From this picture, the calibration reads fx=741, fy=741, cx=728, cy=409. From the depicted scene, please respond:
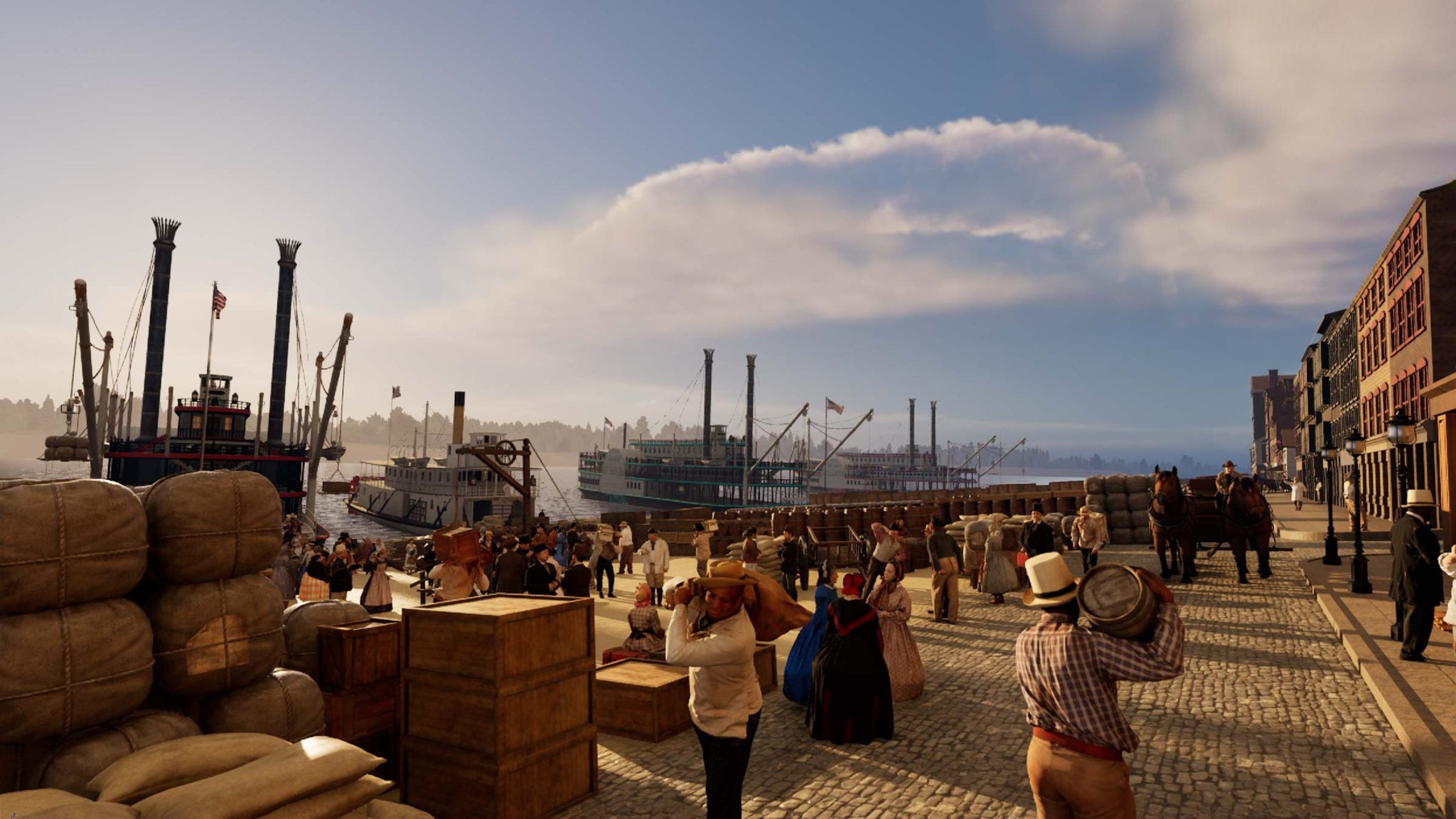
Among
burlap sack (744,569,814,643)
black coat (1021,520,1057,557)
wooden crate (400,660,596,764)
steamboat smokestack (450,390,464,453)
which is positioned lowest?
wooden crate (400,660,596,764)

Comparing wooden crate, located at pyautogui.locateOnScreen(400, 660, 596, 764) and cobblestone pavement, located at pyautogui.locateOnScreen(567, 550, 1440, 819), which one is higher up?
wooden crate, located at pyautogui.locateOnScreen(400, 660, 596, 764)

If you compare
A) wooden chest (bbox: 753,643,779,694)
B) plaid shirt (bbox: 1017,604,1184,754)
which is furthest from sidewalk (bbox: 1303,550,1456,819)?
wooden chest (bbox: 753,643,779,694)

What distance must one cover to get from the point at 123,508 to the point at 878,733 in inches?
263

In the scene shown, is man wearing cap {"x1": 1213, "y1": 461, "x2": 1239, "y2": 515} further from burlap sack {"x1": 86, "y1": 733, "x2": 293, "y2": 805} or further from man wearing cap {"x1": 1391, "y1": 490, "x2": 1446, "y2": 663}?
burlap sack {"x1": 86, "y1": 733, "x2": 293, "y2": 805}

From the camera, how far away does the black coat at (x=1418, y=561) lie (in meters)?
8.66

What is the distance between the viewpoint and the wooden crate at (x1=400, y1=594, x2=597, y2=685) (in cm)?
548

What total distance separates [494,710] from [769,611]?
85.9 inches

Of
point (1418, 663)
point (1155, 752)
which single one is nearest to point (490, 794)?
point (1155, 752)

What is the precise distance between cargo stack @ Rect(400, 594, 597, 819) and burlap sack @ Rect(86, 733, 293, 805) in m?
1.38

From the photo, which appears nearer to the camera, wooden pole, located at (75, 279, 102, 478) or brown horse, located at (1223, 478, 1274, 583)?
brown horse, located at (1223, 478, 1274, 583)

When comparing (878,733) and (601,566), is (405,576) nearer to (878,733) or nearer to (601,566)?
(601,566)

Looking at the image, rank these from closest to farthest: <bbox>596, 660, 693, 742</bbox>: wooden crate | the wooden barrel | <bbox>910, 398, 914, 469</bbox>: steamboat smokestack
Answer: the wooden barrel < <bbox>596, 660, 693, 742</bbox>: wooden crate < <bbox>910, 398, 914, 469</bbox>: steamboat smokestack

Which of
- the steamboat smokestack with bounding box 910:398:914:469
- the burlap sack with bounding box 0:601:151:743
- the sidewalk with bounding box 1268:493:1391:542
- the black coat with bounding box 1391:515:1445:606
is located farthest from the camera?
the steamboat smokestack with bounding box 910:398:914:469

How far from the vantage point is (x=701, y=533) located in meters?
19.9
